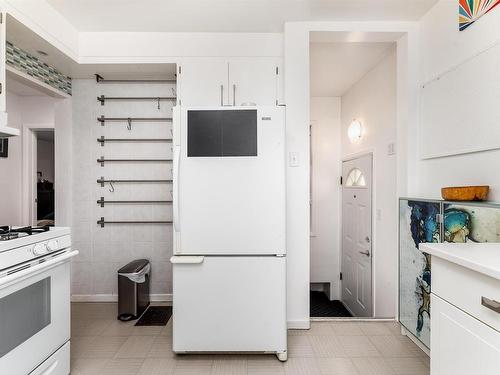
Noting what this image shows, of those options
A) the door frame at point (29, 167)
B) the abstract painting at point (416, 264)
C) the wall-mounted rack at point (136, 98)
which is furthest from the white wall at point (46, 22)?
the abstract painting at point (416, 264)

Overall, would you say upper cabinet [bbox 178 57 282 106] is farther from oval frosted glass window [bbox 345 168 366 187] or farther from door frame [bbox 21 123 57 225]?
door frame [bbox 21 123 57 225]

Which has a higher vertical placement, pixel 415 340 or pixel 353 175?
pixel 353 175

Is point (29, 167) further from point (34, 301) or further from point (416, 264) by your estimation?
point (416, 264)

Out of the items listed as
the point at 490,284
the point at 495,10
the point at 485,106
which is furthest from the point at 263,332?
the point at 495,10

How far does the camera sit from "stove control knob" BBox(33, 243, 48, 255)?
1.43m

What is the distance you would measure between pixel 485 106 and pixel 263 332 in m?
2.00

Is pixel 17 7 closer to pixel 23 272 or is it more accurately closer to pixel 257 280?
pixel 23 272

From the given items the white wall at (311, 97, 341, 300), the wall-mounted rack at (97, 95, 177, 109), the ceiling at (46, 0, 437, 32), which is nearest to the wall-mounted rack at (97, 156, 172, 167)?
the wall-mounted rack at (97, 95, 177, 109)

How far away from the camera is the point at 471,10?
179cm

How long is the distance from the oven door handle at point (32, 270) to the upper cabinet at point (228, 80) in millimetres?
1592

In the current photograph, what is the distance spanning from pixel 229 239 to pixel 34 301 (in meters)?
1.13

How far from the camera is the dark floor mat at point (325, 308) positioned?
11.6ft

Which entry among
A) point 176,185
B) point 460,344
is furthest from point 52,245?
point 460,344

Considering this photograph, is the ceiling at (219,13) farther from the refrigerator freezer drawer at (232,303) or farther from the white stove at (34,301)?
the refrigerator freezer drawer at (232,303)
